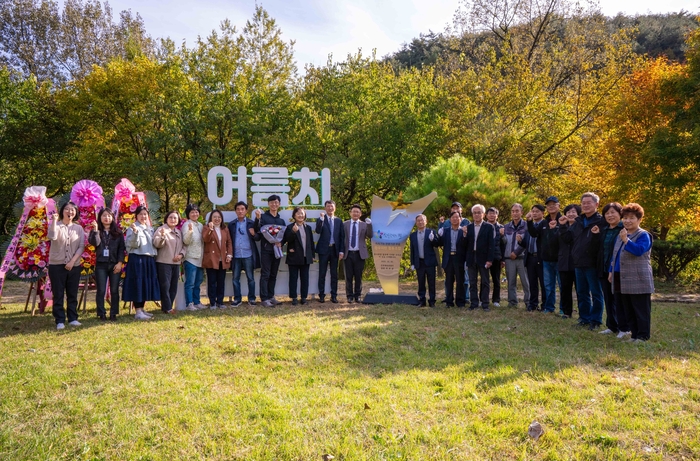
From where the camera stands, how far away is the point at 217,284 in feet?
25.4

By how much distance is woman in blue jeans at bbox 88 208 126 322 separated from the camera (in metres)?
6.46

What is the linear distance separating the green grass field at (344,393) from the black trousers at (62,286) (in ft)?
0.97

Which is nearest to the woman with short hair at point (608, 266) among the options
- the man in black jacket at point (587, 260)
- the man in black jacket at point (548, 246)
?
the man in black jacket at point (587, 260)

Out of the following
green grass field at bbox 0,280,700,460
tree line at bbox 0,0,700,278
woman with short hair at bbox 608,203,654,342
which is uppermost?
tree line at bbox 0,0,700,278

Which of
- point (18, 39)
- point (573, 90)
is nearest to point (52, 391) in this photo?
point (573, 90)

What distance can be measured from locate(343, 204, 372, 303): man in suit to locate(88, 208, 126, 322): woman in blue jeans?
12.0 feet

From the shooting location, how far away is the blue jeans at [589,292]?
237 inches

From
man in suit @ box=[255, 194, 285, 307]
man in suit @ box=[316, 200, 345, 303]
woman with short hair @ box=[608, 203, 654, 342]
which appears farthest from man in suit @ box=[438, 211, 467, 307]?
man in suit @ box=[255, 194, 285, 307]

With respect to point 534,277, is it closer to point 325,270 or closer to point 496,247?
point 496,247

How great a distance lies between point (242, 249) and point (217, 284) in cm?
72

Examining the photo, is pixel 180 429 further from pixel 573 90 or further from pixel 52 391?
pixel 573 90

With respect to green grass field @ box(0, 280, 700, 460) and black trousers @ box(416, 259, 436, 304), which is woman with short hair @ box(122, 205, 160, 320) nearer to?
green grass field @ box(0, 280, 700, 460)

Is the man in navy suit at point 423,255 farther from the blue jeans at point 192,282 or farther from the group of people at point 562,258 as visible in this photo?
the blue jeans at point 192,282

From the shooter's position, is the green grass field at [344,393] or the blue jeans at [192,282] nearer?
the green grass field at [344,393]
